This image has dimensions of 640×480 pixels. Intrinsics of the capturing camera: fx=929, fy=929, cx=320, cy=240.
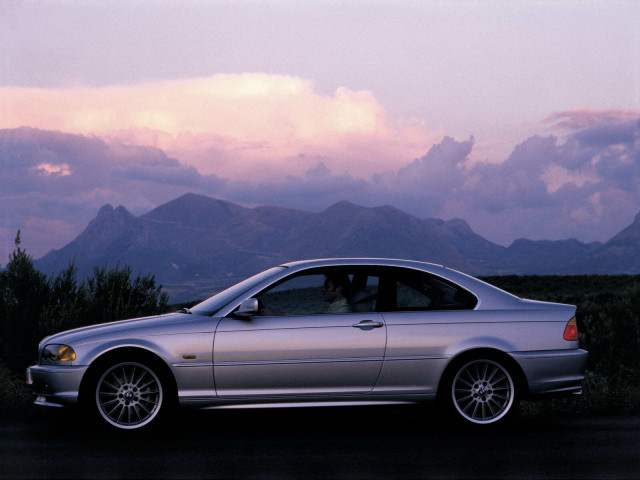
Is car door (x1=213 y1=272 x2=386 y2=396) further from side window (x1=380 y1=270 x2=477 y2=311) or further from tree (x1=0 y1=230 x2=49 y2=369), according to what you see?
tree (x1=0 y1=230 x2=49 y2=369)

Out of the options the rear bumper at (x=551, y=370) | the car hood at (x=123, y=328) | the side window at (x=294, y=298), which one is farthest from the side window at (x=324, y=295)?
the rear bumper at (x=551, y=370)

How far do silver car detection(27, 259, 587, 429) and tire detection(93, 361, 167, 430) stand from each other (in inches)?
0.4

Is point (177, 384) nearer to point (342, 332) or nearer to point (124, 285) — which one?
point (342, 332)

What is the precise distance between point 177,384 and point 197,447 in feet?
2.51

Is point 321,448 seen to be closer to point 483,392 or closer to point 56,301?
point 483,392

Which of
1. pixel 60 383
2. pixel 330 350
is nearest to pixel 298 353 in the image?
pixel 330 350

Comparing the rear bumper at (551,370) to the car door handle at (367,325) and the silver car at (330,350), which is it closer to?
the silver car at (330,350)

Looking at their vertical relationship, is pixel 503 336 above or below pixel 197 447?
above

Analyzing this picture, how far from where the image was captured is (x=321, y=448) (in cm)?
785

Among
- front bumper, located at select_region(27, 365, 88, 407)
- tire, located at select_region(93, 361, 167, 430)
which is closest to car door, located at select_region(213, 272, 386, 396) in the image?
tire, located at select_region(93, 361, 167, 430)

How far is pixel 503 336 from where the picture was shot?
29.3ft

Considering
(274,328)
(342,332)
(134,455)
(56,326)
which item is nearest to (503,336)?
(342,332)

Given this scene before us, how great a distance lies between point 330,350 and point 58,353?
2.53m

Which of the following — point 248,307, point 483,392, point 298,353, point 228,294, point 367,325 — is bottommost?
point 483,392
